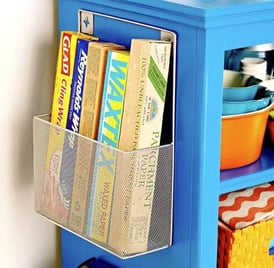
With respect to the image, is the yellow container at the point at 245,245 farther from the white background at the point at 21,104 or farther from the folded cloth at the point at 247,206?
the white background at the point at 21,104

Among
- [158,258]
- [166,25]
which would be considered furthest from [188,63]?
[158,258]

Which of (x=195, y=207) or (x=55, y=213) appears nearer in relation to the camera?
(x=195, y=207)

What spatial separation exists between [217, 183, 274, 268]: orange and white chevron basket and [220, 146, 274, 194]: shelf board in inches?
2.2

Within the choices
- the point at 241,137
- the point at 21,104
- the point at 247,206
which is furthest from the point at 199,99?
the point at 21,104

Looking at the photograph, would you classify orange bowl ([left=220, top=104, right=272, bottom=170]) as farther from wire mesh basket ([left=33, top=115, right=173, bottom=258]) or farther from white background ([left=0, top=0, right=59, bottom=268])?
white background ([left=0, top=0, right=59, bottom=268])

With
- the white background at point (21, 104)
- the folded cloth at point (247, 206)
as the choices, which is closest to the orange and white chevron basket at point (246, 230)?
the folded cloth at point (247, 206)

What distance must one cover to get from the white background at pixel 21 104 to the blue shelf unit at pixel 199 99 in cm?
17

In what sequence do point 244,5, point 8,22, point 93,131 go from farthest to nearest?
point 8,22
point 93,131
point 244,5

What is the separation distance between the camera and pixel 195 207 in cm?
98

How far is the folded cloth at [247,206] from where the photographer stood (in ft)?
3.54

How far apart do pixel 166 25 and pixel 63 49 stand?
0.19 m

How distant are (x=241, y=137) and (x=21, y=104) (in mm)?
366

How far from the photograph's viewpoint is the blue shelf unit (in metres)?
0.92

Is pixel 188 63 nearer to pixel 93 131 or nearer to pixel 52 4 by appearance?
pixel 93 131
